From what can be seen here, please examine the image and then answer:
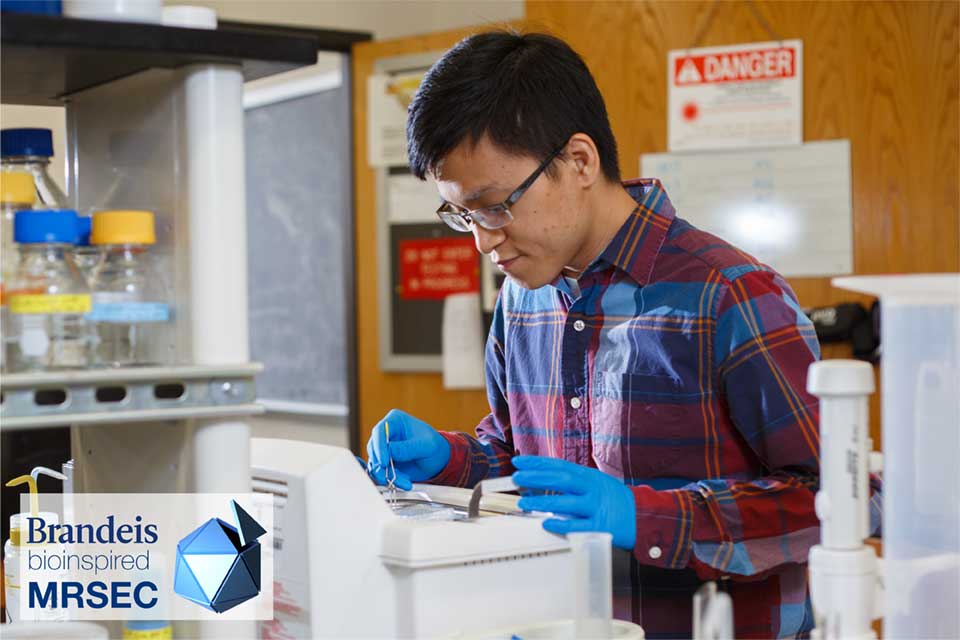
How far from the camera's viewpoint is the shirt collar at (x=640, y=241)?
1.46m

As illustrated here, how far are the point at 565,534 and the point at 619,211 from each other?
0.53 metres

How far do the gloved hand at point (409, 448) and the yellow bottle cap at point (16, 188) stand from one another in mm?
647

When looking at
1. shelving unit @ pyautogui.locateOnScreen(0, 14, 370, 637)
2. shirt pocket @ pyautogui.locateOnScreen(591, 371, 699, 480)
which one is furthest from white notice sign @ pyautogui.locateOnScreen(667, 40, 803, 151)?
shelving unit @ pyautogui.locateOnScreen(0, 14, 370, 637)

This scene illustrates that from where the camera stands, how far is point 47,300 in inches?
35.3

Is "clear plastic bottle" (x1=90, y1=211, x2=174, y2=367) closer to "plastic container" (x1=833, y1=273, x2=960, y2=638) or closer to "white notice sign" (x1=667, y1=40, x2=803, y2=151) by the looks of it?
"plastic container" (x1=833, y1=273, x2=960, y2=638)

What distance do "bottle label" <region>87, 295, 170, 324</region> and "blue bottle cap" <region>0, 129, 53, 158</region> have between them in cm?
19

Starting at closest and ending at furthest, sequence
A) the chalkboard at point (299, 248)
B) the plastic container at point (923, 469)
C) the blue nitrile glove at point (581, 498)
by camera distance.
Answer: the plastic container at point (923, 469) → the blue nitrile glove at point (581, 498) → the chalkboard at point (299, 248)

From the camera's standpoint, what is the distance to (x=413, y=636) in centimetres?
104

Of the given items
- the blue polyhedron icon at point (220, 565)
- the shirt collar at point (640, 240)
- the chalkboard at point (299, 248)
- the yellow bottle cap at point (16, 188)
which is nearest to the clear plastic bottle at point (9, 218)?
the yellow bottle cap at point (16, 188)

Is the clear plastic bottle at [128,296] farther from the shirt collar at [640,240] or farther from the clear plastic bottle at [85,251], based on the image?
the shirt collar at [640,240]

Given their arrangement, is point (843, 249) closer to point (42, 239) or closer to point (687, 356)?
point (687, 356)

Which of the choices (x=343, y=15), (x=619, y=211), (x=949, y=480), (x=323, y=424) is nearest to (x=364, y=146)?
(x=343, y=15)

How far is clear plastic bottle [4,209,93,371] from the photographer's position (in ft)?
2.93

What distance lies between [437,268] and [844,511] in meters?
→ 2.68
